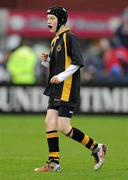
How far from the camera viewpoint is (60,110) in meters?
11.4

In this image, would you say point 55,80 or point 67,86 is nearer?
point 55,80

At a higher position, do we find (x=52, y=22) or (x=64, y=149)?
(x=52, y=22)

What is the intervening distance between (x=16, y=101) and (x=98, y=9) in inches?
455

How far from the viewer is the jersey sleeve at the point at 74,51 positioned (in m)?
11.3

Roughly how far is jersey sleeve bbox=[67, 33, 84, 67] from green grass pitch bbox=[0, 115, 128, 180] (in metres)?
1.41

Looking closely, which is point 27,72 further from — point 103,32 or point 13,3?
point 13,3

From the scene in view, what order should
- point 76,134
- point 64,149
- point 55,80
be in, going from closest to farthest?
point 55,80, point 76,134, point 64,149

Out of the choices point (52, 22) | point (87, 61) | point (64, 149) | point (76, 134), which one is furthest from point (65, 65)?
point (87, 61)

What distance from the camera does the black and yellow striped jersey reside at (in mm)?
11438

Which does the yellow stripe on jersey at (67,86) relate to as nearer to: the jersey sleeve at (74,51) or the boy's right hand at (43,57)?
the jersey sleeve at (74,51)

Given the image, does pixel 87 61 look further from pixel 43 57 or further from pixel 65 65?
pixel 65 65

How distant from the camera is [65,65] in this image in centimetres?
1145

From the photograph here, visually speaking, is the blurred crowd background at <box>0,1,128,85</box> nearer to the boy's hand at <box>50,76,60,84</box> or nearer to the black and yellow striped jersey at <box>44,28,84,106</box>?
the black and yellow striped jersey at <box>44,28,84,106</box>

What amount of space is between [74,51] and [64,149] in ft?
11.9
